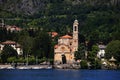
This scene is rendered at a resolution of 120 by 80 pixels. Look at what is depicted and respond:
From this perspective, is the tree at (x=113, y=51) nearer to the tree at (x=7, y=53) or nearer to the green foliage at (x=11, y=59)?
the green foliage at (x=11, y=59)

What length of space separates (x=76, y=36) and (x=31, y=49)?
1095 cm

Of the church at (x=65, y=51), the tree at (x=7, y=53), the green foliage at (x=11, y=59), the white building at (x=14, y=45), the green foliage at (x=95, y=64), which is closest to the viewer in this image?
the green foliage at (x=95, y=64)

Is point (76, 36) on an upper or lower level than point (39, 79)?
upper

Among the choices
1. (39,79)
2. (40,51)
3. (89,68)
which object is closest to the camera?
(39,79)

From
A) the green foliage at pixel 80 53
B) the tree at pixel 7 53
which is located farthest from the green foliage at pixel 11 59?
the green foliage at pixel 80 53

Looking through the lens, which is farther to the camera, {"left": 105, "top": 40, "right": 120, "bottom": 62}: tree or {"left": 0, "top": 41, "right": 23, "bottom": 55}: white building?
{"left": 0, "top": 41, "right": 23, "bottom": 55}: white building

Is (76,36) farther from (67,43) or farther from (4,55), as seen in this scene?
(4,55)

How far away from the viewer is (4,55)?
485ft

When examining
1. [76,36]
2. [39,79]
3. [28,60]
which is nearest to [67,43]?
[76,36]

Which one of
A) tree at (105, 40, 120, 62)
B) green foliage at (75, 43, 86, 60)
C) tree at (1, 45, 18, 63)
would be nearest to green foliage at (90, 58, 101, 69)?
tree at (105, 40, 120, 62)

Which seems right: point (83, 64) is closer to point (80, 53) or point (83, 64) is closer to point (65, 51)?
point (80, 53)

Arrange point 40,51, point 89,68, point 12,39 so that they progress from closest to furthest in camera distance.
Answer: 1. point 89,68
2. point 40,51
3. point 12,39

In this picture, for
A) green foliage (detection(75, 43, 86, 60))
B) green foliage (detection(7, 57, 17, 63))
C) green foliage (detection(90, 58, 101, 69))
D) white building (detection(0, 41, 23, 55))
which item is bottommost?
green foliage (detection(90, 58, 101, 69))

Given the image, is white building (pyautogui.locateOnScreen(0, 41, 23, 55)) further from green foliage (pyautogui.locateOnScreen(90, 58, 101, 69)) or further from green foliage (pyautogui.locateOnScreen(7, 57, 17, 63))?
green foliage (pyautogui.locateOnScreen(90, 58, 101, 69))
